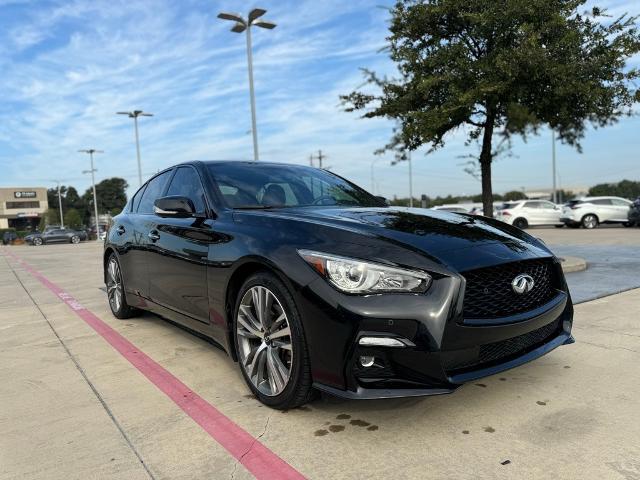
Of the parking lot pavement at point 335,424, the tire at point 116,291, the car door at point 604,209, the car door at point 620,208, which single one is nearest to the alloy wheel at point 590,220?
the car door at point 604,209

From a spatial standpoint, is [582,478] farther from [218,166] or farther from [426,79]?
[426,79]

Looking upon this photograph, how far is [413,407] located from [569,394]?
0.99 m

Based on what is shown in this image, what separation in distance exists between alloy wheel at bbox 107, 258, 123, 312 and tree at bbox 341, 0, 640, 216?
204 inches

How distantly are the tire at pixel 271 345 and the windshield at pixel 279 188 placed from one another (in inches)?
34.2

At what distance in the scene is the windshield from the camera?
3.89 metres

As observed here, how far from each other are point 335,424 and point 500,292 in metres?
1.14

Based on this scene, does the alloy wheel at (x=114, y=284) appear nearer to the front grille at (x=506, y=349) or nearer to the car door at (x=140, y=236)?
the car door at (x=140, y=236)

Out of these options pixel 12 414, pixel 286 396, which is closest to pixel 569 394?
pixel 286 396

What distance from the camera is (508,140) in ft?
31.8

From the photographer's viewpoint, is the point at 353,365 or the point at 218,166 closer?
the point at 353,365

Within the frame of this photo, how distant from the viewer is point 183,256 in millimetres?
3922

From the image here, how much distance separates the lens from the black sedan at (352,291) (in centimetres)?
254

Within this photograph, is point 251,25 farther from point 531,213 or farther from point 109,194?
point 109,194

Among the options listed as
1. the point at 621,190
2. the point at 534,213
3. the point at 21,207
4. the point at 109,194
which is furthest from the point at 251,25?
the point at 109,194
